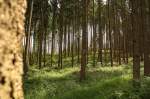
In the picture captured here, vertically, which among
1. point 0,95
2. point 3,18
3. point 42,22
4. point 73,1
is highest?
point 73,1

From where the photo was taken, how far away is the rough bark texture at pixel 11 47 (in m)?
1.57

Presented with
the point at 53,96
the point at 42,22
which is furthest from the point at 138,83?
the point at 42,22

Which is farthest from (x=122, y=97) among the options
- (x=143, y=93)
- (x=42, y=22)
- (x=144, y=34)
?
(x=42, y=22)

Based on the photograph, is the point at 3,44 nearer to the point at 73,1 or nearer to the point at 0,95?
the point at 0,95

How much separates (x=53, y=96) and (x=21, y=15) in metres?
14.0

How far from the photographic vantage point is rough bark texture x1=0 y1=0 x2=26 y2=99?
61.7 inches

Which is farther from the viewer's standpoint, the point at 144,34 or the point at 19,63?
the point at 144,34

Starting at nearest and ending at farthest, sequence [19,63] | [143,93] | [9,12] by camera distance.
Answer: [9,12]
[19,63]
[143,93]

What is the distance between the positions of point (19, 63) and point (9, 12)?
288 mm

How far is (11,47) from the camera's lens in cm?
167

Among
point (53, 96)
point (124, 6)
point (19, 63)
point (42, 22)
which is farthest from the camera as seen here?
point (124, 6)

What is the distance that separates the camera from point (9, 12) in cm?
166

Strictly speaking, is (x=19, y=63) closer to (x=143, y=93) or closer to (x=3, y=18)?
(x=3, y=18)

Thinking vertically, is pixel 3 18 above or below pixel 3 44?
above
